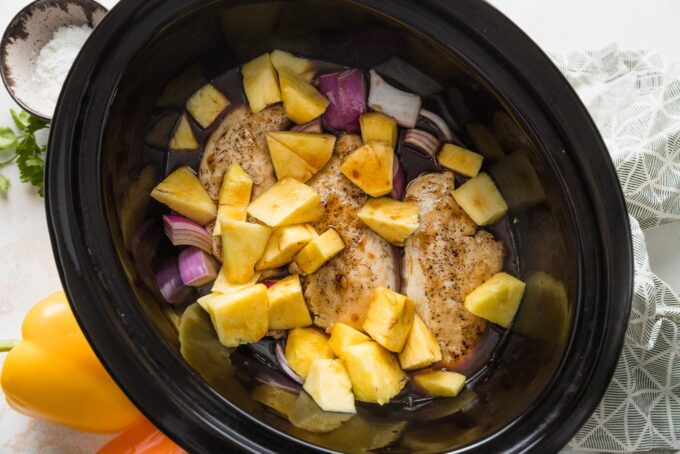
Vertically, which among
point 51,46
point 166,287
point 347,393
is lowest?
point 347,393

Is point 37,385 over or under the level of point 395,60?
under

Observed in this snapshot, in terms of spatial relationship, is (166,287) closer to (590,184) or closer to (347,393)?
(347,393)

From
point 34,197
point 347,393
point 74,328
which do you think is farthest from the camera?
point 34,197

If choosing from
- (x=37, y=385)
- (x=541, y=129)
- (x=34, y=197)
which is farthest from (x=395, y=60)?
(x=37, y=385)

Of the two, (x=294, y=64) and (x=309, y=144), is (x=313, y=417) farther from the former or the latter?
(x=294, y=64)

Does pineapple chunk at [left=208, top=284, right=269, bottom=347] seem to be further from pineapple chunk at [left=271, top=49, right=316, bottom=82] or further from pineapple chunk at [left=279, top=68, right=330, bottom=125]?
pineapple chunk at [left=271, top=49, right=316, bottom=82]

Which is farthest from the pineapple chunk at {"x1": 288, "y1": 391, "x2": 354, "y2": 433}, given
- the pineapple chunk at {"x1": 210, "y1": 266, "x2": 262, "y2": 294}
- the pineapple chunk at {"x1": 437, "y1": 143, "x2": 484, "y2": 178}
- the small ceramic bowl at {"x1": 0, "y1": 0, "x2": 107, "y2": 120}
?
the small ceramic bowl at {"x1": 0, "y1": 0, "x2": 107, "y2": 120}

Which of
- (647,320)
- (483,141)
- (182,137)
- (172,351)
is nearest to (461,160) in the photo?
(483,141)
